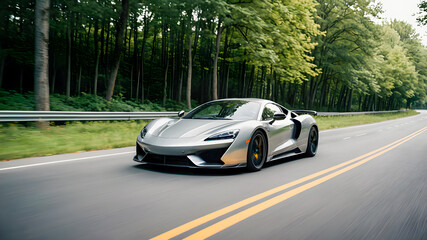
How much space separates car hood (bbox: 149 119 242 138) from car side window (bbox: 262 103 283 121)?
2.72ft

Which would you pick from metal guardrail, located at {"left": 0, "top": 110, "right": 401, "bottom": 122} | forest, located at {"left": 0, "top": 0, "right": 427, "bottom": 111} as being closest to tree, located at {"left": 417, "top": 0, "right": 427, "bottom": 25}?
forest, located at {"left": 0, "top": 0, "right": 427, "bottom": 111}

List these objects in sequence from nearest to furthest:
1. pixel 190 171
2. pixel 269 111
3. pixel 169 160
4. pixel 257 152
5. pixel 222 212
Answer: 1. pixel 222 212
2. pixel 169 160
3. pixel 190 171
4. pixel 257 152
5. pixel 269 111

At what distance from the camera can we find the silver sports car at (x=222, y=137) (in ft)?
17.0

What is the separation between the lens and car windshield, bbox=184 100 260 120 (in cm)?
627

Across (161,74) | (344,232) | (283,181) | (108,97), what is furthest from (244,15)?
(161,74)

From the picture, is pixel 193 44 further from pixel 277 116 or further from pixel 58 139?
pixel 277 116

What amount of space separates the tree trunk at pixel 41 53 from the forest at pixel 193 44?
0.22 metres

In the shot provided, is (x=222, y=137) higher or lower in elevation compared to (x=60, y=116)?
higher

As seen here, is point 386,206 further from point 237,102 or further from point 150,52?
point 150,52

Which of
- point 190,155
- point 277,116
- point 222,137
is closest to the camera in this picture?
point 190,155

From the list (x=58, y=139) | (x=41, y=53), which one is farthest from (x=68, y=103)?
(x=58, y=139)

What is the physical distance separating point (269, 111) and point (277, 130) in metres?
0.42

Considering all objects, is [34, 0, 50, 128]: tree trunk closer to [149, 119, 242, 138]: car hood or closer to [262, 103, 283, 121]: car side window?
[149, 119, 242, 138]: car hood

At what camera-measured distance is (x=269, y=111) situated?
674cm
